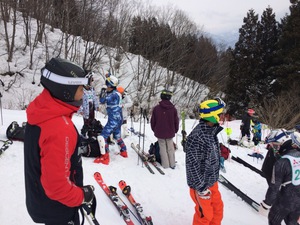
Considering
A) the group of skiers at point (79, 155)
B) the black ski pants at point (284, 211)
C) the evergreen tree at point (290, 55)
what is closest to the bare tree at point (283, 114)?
the evergreen tree at point (290, 55)

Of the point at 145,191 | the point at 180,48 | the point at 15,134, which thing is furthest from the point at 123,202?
the point at 180,48

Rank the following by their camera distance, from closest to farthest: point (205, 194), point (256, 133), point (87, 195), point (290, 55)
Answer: point (87, 195) < point (205, 194) < point (256, 133) < point (290, 55)

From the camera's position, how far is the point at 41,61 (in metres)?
19.3

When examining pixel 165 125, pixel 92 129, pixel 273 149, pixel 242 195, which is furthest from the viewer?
pixel 92 129

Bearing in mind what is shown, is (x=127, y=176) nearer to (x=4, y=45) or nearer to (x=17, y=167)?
(x=17, y=167)

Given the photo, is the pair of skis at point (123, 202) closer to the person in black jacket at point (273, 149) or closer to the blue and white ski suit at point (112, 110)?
the blue and white ski suit at point (112, 110)

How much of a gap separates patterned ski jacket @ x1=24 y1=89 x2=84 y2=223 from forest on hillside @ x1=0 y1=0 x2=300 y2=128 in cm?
1727

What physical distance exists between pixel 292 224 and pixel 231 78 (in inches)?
983

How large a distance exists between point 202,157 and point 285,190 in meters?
1.25

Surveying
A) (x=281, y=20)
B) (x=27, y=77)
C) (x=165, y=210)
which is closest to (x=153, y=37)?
(x=27, y=77)

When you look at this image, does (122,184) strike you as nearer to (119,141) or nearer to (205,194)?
(119,141)

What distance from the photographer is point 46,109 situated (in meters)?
1.68

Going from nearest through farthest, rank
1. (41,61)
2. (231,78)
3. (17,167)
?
1. (17,167)
2. (41,61)
3. (231,78)

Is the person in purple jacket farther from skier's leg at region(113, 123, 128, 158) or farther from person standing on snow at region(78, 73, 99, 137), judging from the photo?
person standing on snow at region(78, 73, 99, 137)
